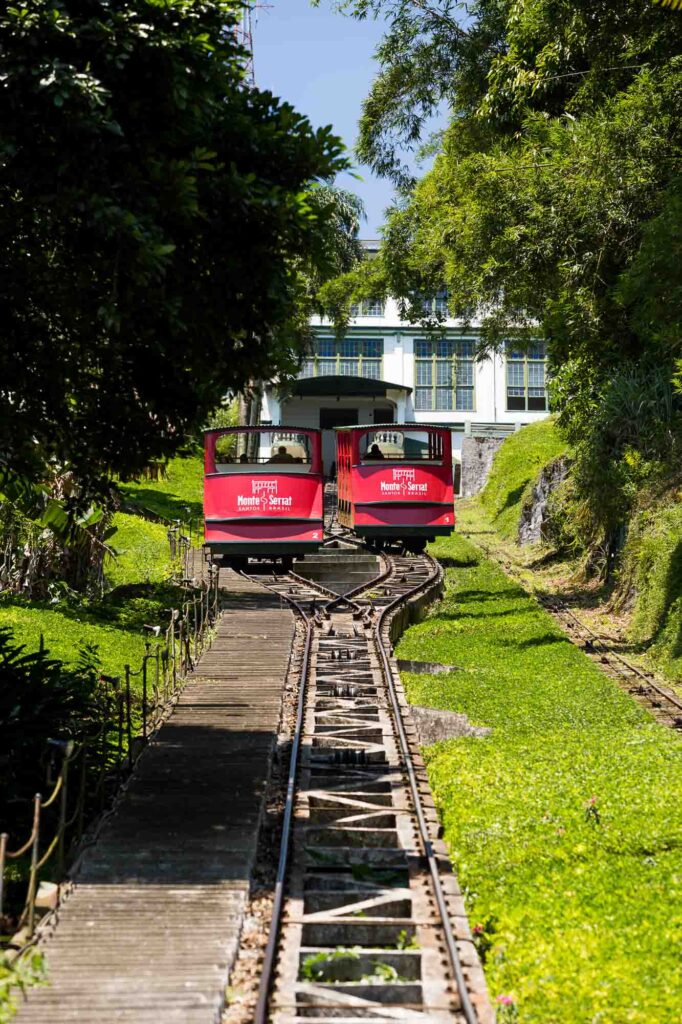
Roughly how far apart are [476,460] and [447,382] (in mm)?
10180

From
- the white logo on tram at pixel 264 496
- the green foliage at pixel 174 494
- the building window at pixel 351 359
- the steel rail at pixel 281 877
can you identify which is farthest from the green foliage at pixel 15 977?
the building window at pixel 351 359

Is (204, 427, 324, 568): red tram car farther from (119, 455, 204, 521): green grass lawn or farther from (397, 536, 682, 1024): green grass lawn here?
(119, 455, 204, 521): green grass lawn

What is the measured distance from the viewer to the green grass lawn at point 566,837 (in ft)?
26.3

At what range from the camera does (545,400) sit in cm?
6488

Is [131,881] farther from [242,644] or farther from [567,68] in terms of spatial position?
[567,68]

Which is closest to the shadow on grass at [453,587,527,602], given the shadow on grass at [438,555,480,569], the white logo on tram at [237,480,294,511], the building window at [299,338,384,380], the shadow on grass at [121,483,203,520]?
the shadow on grass at [438,555,480,569]

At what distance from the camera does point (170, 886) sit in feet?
30.5

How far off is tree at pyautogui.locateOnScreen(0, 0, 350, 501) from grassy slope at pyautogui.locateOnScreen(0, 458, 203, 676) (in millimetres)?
6518

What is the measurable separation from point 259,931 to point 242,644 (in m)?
11.4

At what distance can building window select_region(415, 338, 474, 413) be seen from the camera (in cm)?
6538

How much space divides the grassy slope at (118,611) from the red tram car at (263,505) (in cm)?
175

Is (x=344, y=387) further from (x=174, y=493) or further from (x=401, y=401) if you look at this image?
(x=174, y=493)

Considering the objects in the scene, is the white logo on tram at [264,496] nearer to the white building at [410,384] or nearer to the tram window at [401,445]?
the tram window at [401,445]

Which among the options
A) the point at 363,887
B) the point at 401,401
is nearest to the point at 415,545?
the point at 363,887
